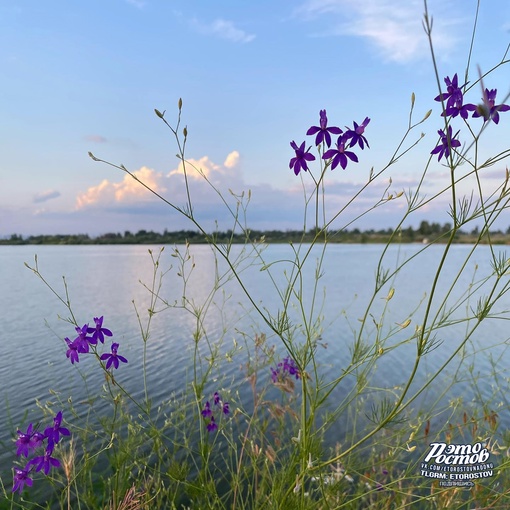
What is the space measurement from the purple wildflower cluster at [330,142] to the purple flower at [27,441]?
161cm

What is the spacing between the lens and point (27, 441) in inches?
74.8

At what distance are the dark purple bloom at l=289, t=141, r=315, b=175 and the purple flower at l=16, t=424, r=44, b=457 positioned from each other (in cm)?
159

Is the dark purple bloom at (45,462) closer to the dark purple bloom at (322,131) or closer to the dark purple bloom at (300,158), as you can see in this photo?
the dark purple bloom at (300,158)

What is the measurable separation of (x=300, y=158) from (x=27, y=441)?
66.5 inches

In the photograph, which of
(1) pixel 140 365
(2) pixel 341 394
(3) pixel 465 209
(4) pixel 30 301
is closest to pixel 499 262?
(3) pixel 465 209

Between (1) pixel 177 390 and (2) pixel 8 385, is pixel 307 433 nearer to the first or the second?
(1) pixel 177 390

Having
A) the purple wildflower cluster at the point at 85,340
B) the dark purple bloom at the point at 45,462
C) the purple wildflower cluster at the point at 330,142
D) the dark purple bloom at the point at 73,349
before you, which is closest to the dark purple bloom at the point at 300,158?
the purple wildflower cluster at the point at 330,142

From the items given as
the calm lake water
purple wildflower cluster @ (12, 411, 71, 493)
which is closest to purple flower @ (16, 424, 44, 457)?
purple wildflower cluster @ (12, 411, 71, 493)

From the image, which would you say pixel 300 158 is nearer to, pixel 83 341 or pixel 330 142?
pixel 330 142

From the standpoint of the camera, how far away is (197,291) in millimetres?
14695

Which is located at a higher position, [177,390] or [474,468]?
[474,468]

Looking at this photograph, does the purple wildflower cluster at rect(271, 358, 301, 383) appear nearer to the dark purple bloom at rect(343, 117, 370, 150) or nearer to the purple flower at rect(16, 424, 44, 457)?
the purple flower at rect(16, 424, 44, 457)

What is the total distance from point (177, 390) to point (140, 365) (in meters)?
1.20

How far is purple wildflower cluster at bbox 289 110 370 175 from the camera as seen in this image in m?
1.50
